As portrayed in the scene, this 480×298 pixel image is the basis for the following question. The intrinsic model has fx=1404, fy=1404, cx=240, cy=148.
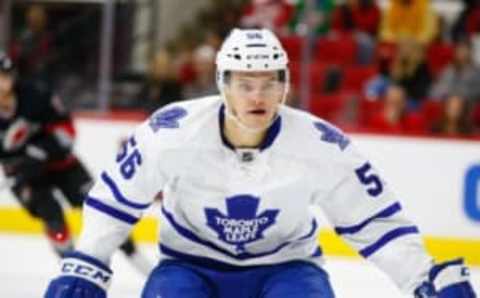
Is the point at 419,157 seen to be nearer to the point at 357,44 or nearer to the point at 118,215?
the point at 357,44

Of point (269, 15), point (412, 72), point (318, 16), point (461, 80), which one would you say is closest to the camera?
point (461, 80)

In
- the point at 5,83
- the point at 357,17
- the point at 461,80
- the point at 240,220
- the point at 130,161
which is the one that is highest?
the point at 130,161

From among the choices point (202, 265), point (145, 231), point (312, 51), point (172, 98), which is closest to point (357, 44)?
point (312, 51)

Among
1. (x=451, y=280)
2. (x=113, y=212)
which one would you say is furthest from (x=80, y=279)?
(x=451, y=280)

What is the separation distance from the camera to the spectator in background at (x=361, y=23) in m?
8.25

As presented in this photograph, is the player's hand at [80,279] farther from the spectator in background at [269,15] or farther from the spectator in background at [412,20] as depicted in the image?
the spectator in background at [412,20]

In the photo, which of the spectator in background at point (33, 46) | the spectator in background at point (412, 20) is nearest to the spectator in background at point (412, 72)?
the spectator in background at point (412, 20)

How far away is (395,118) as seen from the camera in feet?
23.7

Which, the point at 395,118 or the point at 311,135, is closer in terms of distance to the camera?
the point at 311,135

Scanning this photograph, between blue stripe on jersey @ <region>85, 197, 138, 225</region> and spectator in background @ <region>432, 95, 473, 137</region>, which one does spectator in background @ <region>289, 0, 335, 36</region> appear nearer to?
spectator in background @ <region>432, 95, 473, 137</region>

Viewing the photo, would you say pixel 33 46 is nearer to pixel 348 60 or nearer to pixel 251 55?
pixel 348 60

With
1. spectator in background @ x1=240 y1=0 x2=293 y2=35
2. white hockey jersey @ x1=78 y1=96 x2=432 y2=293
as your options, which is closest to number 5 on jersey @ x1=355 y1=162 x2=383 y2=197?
white hockey jersey @ x1=78 y1=96 x2=432 y2=293

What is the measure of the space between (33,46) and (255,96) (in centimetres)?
558

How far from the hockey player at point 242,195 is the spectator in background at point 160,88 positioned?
4.39 metres
